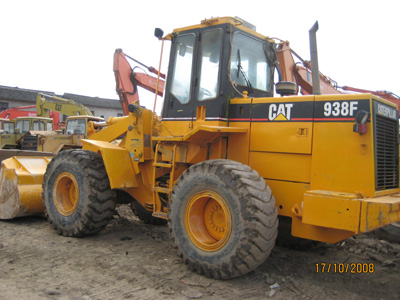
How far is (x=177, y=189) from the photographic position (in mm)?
4438

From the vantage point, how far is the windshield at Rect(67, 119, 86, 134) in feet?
39.4

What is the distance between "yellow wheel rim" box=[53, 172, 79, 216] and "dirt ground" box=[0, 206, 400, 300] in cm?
44

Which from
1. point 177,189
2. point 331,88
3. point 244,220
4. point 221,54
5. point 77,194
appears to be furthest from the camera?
point 331,88

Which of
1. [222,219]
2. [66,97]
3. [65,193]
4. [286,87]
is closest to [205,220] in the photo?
[222,219]

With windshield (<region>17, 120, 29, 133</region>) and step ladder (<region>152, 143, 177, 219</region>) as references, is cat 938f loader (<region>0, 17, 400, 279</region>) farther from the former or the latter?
windshield (<region>17, 120, 29, 133</region>)

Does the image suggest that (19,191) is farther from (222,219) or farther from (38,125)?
(38,125)

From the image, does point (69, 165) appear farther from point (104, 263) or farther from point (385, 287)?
point (385, 287)

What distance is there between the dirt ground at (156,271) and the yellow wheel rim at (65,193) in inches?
17.2

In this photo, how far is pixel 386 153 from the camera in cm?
413

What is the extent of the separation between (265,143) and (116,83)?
253 inches

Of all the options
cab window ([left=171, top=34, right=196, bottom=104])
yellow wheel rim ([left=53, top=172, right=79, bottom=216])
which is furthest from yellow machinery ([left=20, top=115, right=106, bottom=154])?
cab window ([left=171, top=34, right=196, bottom=104])

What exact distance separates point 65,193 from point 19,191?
2.89 ft

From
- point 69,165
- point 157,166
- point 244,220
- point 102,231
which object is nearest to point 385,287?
point 244,220

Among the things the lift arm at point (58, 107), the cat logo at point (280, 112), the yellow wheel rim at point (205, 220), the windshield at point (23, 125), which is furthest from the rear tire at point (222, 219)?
the lift arm at point (58, 107)
